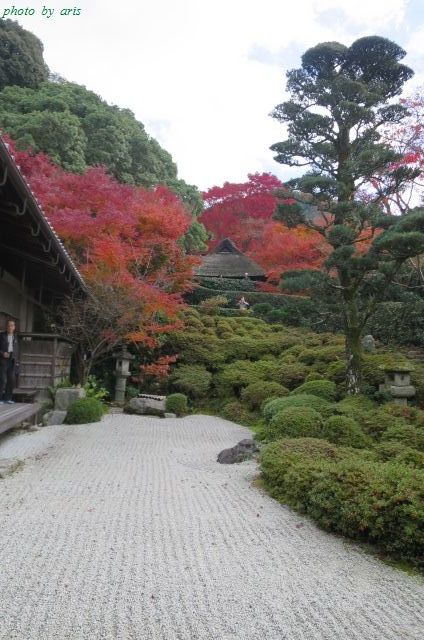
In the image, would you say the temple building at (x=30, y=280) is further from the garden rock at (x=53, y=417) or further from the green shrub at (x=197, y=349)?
the green shrub at (x=197, y=349)

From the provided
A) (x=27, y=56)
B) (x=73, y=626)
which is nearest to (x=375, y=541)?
(x=73, y=626)

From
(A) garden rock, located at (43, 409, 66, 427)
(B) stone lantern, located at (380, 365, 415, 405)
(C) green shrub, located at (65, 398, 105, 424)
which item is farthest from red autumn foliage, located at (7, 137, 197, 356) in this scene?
(B) stone lantern, located at (380, 365, 415, 405)

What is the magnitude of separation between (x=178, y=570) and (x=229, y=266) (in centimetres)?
2452

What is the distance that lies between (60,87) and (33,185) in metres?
12.1

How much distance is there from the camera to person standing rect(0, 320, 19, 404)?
8773mm

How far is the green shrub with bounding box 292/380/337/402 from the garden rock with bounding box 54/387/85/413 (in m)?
4.94

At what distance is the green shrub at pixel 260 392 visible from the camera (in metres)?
12.5

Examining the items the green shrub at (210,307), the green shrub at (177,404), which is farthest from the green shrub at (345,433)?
the green shrub at (210,307)

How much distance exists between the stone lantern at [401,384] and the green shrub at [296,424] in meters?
2.44

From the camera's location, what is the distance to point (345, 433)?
719 centimetres

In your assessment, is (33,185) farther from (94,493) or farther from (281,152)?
(94,493)

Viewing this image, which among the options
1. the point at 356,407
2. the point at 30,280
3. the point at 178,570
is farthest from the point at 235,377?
the point at 178,570

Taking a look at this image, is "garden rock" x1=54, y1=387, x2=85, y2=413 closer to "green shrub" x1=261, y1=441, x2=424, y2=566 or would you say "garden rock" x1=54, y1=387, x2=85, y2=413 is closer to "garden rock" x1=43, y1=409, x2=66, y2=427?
"garden rock" x1=43, y1=409, x2=66, y2=427

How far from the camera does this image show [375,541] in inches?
156
